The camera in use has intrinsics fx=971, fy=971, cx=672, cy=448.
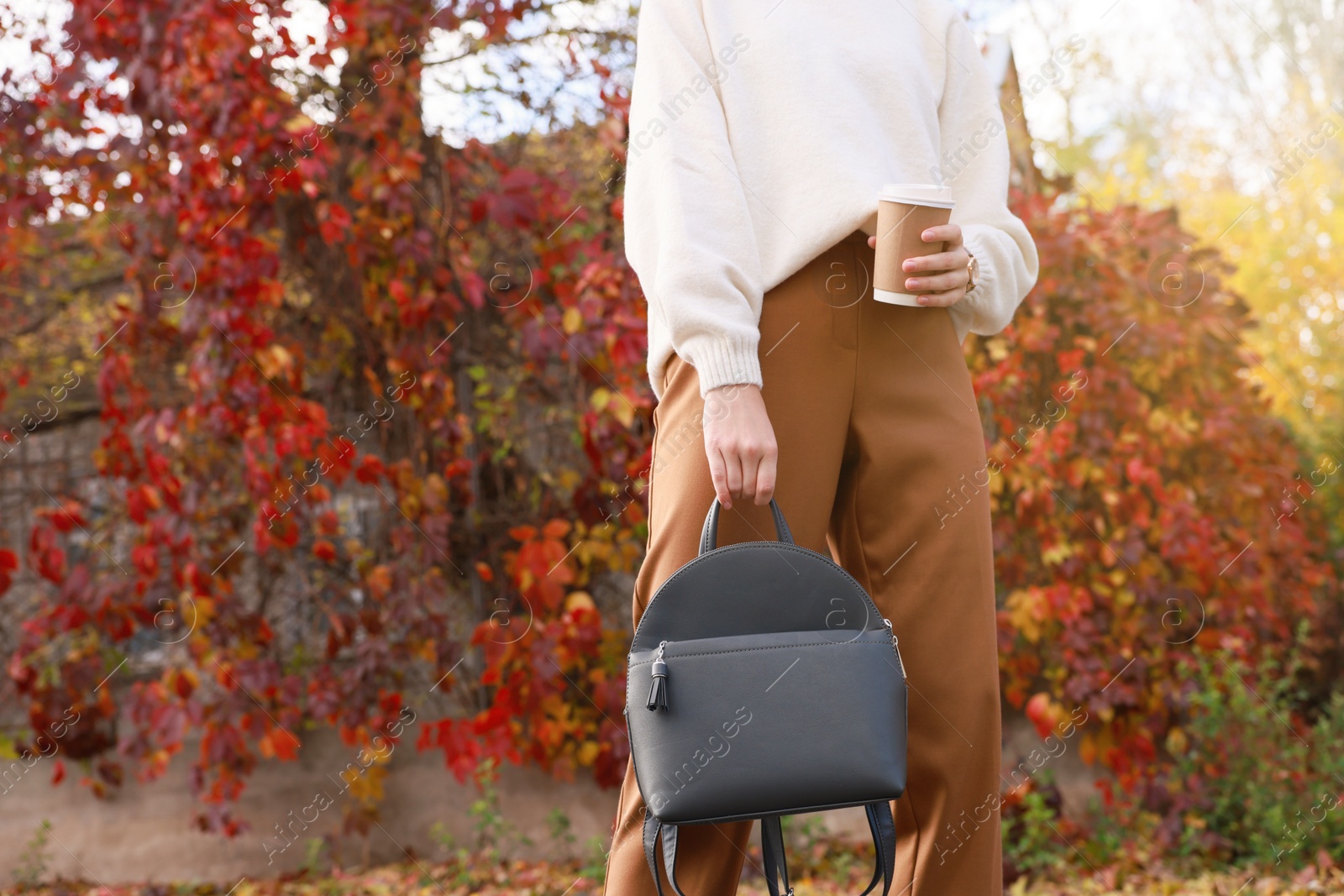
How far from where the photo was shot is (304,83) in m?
2.89

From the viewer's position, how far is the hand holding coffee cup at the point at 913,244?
4.02 ft

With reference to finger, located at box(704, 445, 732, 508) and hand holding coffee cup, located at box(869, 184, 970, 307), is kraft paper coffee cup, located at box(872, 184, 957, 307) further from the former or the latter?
finger, located at box(704, 445, 732, 508)

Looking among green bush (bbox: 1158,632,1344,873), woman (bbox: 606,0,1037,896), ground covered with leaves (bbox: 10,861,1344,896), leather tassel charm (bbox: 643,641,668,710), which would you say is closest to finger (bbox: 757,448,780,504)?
woman (bbox: 606,0,1037,896)

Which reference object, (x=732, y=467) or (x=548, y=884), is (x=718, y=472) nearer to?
(x=732, y=467)

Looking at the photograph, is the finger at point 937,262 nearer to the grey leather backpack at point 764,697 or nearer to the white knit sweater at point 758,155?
the white knit sweater at point 758,155

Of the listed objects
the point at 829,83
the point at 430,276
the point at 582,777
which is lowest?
the point at 582,777

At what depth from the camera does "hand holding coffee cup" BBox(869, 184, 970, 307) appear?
48.2 inches

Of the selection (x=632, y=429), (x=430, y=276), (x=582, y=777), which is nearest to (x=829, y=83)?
(x=632, y=429)

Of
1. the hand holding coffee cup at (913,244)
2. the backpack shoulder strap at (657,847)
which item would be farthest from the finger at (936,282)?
the backpack shoulder strap at (657,847)

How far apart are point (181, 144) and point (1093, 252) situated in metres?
2.61

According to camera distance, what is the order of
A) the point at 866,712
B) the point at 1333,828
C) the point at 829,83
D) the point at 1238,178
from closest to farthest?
the point at 866,712, the point at 829,83, the point at 1333,828, the point at 1238,178

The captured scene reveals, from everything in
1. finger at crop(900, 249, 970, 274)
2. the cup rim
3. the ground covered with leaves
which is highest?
the cup rim

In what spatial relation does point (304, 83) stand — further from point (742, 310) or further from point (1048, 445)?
point (1048, 445)

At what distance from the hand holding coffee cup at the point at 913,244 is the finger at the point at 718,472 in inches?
11.6
